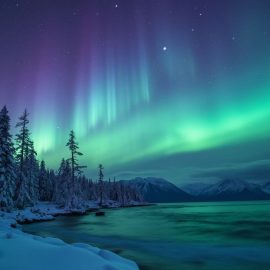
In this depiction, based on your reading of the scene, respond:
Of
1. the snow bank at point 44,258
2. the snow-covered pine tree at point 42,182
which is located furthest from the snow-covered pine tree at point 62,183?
the snow bank at point 44,258

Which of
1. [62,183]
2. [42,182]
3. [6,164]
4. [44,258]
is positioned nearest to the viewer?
[44,258]

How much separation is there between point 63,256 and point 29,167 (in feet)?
189

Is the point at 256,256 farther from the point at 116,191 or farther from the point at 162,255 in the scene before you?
the point at 116,191

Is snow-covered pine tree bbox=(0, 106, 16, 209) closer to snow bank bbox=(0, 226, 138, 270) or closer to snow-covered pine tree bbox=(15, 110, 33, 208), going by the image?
snow-covered pine tree bbox=(15, 110, 33, 208)

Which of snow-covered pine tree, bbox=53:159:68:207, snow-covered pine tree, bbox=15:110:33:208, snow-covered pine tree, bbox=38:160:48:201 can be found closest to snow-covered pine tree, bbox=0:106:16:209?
snow-covered pine tree, bbox=15:110:33:208

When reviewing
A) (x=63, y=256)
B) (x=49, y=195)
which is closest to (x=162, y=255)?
(x=63, y=256)

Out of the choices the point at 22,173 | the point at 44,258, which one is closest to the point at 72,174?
the point at 22,173

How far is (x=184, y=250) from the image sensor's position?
730 inches

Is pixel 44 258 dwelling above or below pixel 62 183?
below

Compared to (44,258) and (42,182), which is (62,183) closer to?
(42,182)

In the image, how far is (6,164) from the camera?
134ft

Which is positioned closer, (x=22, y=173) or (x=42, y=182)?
(x=22, y=173)

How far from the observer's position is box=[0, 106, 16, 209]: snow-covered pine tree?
3947cm

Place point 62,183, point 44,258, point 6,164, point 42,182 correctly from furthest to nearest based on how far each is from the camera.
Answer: point 42,182
point 62,183
point 6,164
point 44,258
